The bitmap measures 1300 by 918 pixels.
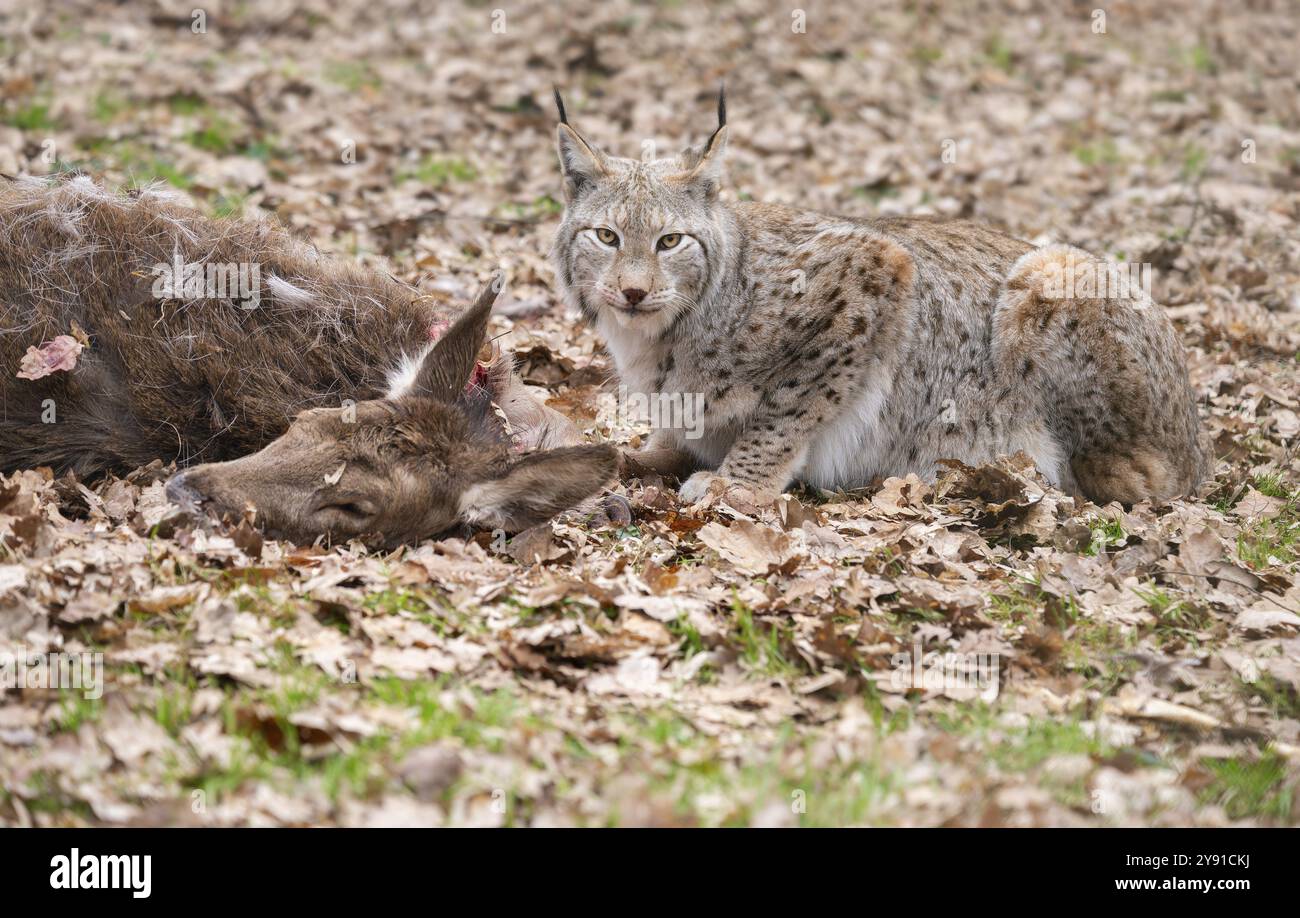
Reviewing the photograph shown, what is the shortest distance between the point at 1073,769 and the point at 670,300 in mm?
3730

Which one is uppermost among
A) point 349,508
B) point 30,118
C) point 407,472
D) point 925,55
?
point 925,55

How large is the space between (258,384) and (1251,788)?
15.2ft

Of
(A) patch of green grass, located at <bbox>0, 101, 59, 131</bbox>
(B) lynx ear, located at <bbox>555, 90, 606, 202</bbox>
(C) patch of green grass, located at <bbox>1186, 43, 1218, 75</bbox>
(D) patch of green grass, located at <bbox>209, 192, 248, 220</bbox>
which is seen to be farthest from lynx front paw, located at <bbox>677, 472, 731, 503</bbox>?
(C) patch of green grass, located at <bbox>1186, 43, 1218, 75</bbox>

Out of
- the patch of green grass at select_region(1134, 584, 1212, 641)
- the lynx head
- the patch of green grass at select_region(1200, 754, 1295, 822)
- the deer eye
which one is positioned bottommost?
the patch of green grass at select_region(1200, 754, 1295, 822)

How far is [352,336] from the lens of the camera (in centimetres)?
655

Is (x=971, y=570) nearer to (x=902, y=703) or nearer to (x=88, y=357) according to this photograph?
(x=902, y=703)

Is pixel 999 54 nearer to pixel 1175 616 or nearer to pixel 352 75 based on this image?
pixel 352 75

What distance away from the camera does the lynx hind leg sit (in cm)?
747

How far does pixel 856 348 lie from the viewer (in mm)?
7590

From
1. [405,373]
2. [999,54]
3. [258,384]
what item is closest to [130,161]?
[258,384]

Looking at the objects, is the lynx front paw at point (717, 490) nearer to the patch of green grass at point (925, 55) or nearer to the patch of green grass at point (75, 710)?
the patch of green grass at point (75, 710)

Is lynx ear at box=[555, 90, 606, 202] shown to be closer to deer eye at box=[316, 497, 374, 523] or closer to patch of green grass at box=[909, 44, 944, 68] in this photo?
deer eye at box=[316, 497, 374, 523]

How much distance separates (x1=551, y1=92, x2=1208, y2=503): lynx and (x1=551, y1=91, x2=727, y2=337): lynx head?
0.01 metres

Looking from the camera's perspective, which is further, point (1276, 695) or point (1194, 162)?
point (1194, 162)
